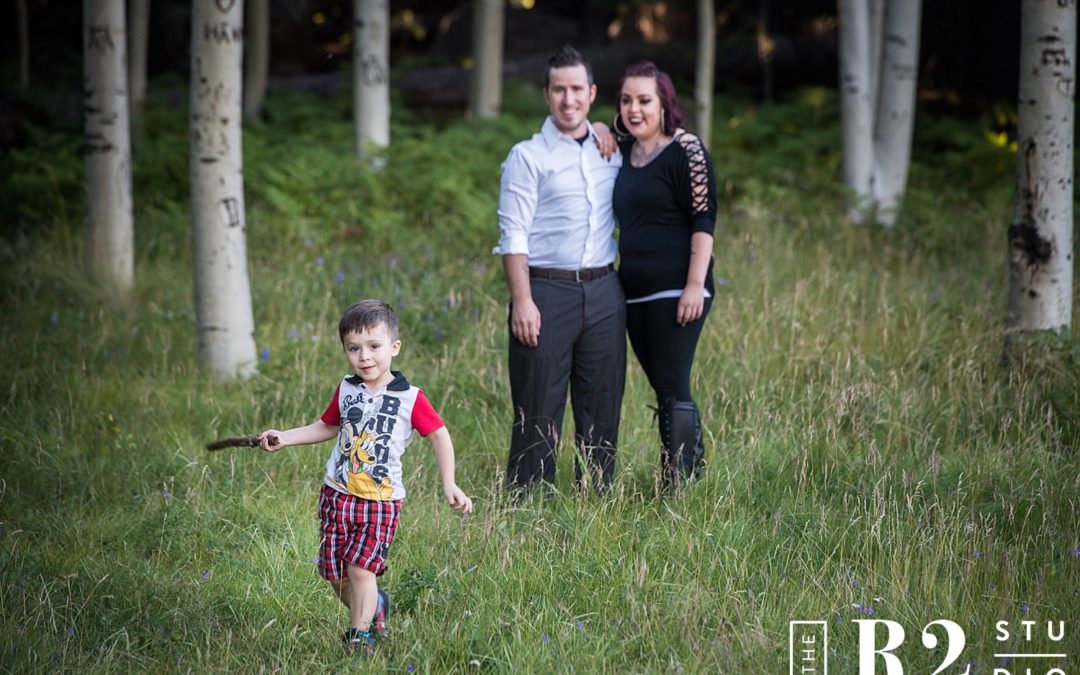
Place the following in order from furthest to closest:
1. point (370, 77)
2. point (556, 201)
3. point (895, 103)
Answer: point (370, 77)
point (895, 103)
point (556, 201)

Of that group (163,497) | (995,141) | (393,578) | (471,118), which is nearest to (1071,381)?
(393,578)

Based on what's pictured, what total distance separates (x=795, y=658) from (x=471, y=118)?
34.3ft

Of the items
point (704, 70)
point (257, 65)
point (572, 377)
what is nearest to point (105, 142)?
point (572, 377)

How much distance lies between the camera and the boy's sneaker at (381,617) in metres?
3.62

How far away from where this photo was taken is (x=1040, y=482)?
15.6 feet

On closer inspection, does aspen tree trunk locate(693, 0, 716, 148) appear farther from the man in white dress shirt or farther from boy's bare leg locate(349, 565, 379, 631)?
boy's bare leg locate(349, 565, 379, 631)

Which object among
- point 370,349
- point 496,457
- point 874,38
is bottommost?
point 496,457

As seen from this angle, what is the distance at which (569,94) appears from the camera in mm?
4562

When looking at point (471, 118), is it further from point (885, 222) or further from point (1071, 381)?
point (1071, 381)

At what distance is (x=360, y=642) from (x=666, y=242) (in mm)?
2133

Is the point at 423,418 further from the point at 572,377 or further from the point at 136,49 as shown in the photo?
the point at 136,49

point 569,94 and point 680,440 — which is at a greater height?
point 569,94

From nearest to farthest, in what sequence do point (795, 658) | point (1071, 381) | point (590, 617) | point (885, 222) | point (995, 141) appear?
point (795, 658) < point (590, 617) < point (1071, 381) < point (885, 222) < point (995, 141)

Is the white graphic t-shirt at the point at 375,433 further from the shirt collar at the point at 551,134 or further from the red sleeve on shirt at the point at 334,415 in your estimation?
the shirt collar at the point at 551,134
